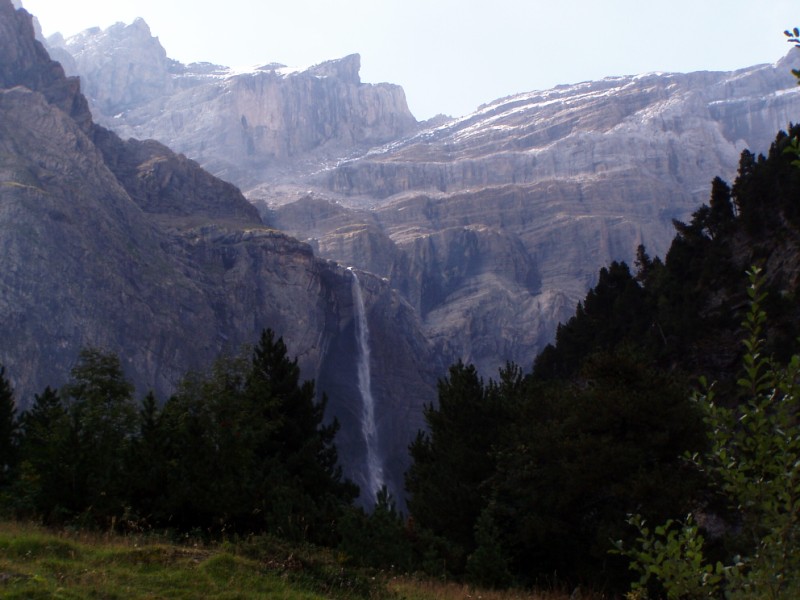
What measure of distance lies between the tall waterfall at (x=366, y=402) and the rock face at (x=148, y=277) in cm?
111

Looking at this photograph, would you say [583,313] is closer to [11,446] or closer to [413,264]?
[11,446]

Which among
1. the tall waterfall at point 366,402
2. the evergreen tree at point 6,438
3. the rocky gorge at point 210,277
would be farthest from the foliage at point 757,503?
the rocky gorge at point 210,277

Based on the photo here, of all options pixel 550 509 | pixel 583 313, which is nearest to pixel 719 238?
pixel 583 313

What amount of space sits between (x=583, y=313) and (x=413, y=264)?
403 ft

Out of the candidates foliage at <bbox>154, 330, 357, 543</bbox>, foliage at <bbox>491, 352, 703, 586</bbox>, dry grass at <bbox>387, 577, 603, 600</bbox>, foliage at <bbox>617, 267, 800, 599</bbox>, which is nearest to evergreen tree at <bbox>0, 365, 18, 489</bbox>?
foliage at <bbox>154, 330, 357, 543</bbox>

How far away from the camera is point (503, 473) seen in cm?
2467

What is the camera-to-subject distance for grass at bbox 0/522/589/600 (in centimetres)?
1085

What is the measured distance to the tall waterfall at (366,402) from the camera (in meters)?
107

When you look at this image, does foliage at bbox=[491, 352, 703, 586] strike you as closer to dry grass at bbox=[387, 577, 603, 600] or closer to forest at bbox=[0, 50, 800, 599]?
forest at bbox=[0, 50, 800, 599]

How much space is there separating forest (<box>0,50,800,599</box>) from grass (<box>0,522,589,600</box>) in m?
1.67

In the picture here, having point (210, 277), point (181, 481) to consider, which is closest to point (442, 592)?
point (181, 481)

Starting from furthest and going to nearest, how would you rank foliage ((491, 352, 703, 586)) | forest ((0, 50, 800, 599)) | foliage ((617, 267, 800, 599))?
1. foliage ((491, 352, 703, 586))
2. forest ((0, 50, 800, 599))
3. foliage ((617, 267, 800, 599))

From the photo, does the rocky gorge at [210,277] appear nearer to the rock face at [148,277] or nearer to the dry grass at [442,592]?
the rock face at [148,277]

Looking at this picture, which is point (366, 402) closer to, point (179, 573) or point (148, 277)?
point (148, 277)
